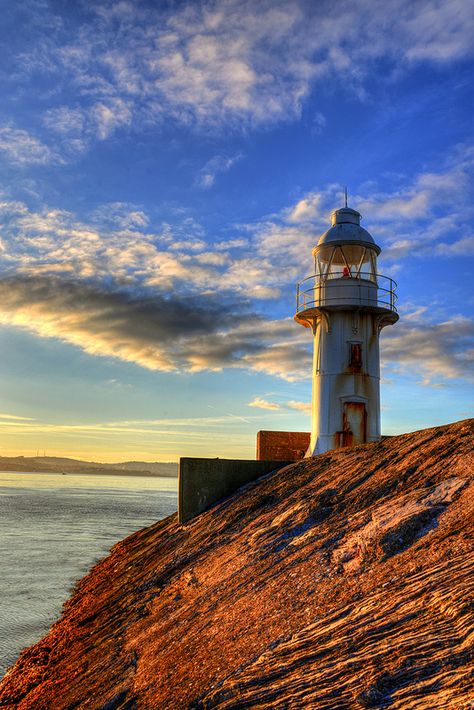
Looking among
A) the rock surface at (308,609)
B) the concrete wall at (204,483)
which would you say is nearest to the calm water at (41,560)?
the rock surface at (308,609)

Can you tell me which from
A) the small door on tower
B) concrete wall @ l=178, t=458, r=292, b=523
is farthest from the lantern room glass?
concrete wall @ l=178, t=458, r=292, b=523

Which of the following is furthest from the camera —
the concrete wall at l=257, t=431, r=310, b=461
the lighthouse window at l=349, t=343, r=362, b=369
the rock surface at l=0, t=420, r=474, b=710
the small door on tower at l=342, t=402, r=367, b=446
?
the concrete wall at l=257, t=431, r=310, b=461

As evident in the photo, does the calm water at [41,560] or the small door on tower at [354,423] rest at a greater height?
the small door on tower at [354,423]

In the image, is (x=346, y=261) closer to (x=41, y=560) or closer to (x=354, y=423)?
(x=354, y=423)

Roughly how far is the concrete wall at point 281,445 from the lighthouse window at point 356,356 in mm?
6068

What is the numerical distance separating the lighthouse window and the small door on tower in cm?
155

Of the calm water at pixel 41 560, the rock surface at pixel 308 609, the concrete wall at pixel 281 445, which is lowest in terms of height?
the calm water at pixel 41 560

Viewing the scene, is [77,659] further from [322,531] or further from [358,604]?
[358,604]

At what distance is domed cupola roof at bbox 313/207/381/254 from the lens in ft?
76.2

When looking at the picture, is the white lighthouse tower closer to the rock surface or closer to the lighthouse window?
the lighthouse window

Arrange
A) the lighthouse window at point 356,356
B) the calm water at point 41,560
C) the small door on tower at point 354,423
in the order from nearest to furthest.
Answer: the calm water at point 41,560
the small door on tower at point 354,423
the lighthouse window at point 356,356

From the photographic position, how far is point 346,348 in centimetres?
2261

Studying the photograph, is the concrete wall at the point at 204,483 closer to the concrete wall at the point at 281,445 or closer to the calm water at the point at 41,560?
the calm water at the point at 41,560

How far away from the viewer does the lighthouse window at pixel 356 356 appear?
73.6ft
